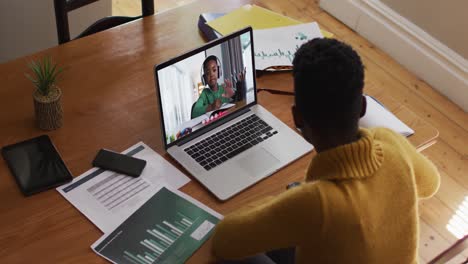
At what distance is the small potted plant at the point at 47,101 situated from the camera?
153cm

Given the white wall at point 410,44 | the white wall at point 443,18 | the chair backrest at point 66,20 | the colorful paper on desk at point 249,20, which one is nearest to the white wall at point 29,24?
the chair backrest at point 66,20

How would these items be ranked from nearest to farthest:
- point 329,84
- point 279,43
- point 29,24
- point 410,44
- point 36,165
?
point 329,84, point 36,165, point 279,43, point 29,24, point 410,44

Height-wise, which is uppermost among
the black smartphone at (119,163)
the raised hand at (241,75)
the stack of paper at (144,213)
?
the raised hand at (241,75)

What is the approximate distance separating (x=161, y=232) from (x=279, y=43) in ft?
2.69

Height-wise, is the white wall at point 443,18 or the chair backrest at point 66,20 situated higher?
the chair backrest at point 66,20

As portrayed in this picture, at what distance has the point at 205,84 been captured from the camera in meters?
1.58

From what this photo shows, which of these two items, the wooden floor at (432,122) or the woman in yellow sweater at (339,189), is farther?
the wooden floor at (432,122)

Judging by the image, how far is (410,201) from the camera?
3.99 ft

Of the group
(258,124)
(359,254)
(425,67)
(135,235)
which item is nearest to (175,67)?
(258,124)

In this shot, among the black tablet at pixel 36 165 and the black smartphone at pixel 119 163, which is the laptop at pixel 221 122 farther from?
the black tablet at pixel 36 165

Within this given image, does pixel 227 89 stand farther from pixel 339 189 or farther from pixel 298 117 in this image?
pixel 339 189

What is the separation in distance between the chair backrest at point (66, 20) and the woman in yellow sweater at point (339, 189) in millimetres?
992

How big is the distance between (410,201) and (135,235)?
0.61 meters

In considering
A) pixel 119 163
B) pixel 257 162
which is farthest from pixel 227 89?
pixel 119 163
